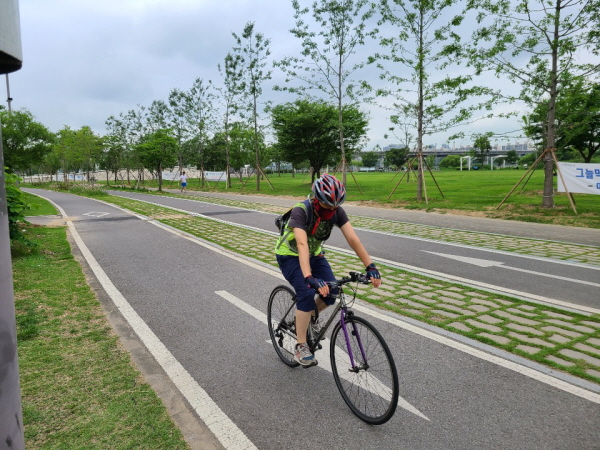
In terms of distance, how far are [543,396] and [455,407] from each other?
29.9 inches

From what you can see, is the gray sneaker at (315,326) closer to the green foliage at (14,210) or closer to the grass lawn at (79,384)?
the grass lawn at (79,384)

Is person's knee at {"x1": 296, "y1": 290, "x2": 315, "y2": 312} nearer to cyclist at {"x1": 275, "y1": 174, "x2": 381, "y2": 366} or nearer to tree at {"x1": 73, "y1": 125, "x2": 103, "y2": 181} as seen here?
cyclist at {"x1": 275, "y1": 174, "x2": 381, "y2": 366}

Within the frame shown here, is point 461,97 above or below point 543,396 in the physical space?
above

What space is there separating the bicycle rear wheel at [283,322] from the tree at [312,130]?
32231 millimetres

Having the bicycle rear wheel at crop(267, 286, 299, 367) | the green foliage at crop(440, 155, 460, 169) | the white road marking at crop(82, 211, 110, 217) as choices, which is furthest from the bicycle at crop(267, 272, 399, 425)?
the green foliage at crop(440, 155, 460, 169)

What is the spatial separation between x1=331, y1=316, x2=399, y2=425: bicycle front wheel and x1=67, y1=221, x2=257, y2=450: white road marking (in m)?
0.90

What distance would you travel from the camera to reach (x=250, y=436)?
309 cm

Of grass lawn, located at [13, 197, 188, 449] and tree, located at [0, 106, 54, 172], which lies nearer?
grass lawn, located at [13, 197, 188, 449]

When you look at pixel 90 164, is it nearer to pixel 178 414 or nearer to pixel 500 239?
pixel 500 239

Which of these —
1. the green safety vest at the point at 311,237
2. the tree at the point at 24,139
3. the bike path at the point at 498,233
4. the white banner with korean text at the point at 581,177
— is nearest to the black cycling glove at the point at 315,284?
the green safety vest at the point at 311,237

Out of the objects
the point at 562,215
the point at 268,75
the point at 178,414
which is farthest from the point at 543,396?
the point at 268,75

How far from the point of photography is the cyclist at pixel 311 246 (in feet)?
11.7

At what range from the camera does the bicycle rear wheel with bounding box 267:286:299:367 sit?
426 cm

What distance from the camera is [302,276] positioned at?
382 centimetres
